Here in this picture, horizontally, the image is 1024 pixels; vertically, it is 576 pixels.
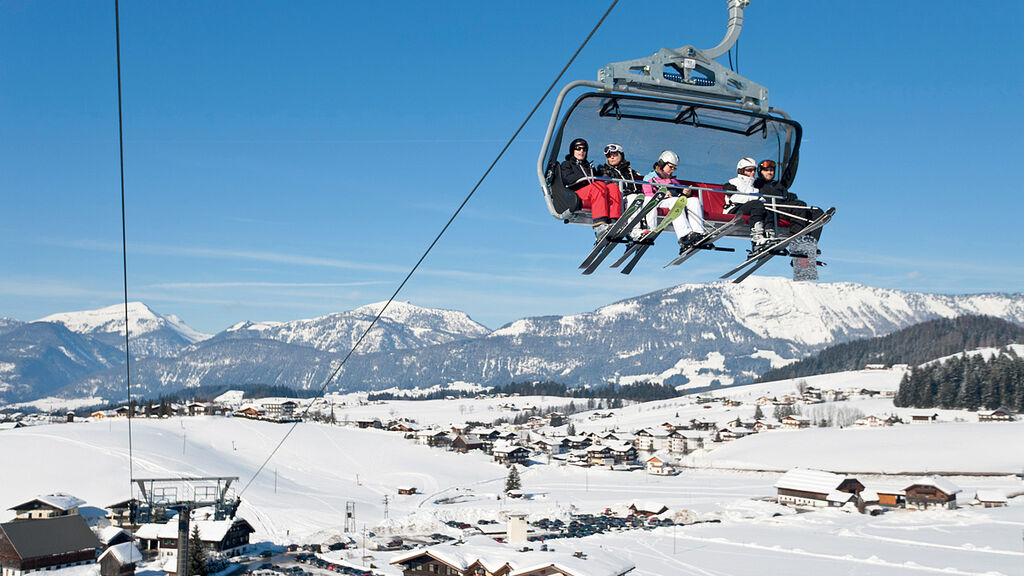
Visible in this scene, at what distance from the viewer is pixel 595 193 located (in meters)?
8.89

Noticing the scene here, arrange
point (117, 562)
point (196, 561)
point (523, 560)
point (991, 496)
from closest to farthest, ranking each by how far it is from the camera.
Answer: point (523, 560)
point (117, 562)
point (196, 561)
point (991, 496)

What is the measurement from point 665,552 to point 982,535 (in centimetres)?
1836

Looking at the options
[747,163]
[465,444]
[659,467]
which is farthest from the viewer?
[465,444]

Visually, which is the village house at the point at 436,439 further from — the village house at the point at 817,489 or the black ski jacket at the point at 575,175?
the black ski jacket at the point at 575,175

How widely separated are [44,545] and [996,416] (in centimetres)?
12692

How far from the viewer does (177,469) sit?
81125 millimetres

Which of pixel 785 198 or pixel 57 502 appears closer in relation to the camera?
pixel 785 198

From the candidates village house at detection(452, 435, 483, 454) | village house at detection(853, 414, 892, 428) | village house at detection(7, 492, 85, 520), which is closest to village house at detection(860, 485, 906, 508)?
village house at detection(7, 492, 85, 520)

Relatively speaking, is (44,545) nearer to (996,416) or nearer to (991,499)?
(991,499)

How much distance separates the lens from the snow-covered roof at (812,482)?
6575cm

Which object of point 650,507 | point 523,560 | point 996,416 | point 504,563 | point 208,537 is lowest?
point 996,416

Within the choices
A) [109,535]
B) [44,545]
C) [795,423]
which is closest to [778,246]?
[44,545]

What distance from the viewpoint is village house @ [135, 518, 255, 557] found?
159 ft

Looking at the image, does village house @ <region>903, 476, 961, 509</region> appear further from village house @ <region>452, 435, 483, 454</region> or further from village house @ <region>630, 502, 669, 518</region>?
village house @ <region>452, 435, 483, 454</region>
